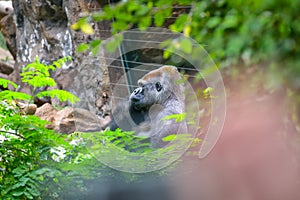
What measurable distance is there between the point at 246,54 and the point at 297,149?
0.47m

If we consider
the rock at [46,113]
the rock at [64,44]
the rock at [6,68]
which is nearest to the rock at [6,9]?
the rock at [64,44]

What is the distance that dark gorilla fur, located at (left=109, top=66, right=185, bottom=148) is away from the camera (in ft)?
8.44

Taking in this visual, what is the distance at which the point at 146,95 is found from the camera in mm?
2736

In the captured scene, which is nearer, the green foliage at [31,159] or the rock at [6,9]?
the green foliage at [31,159]

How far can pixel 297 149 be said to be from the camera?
1356 millimetres

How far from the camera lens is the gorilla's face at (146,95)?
272 centimetres

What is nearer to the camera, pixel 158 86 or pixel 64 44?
pixel 158 86

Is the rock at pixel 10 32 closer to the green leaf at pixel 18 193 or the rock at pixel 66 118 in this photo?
the rock at pixel 66 118

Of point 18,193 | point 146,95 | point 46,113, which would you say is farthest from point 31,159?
point 46,113

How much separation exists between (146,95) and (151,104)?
7 centimetres

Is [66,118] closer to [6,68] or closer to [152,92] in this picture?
[152,92]

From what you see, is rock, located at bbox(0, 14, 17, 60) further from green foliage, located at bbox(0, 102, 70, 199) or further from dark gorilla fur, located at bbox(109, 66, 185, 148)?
green foliage, located at bbox(0, 102, 70, 199)

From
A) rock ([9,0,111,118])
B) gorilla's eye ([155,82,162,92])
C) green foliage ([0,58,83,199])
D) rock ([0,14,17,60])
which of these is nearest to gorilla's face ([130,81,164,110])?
gorilla's eye ([155,82,162,92])

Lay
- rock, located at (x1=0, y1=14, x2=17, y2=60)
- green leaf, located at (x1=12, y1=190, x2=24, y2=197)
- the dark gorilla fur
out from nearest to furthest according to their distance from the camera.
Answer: green leaf, located at (x1=12, y1=190, x2=24, y2=197), the dark gorilla fur, rock, located at (x1=0, y1=14, x2=17, y2=60)
